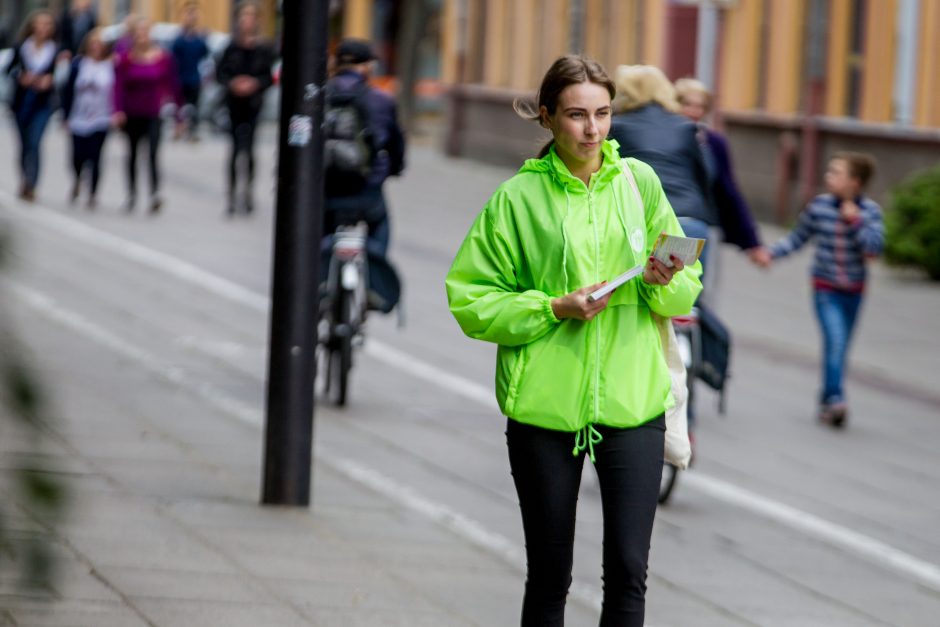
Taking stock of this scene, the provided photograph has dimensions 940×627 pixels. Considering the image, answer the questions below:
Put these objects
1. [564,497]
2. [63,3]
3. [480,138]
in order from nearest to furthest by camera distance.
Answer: [564,497] → [480,138] → [63,3]

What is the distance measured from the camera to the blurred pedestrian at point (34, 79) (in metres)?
19.4

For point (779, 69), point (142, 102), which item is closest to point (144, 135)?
point (142, 102)

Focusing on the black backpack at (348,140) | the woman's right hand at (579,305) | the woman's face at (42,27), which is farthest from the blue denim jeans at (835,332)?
the woman's face at (42,27)

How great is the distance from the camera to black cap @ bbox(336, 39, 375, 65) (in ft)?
32.8

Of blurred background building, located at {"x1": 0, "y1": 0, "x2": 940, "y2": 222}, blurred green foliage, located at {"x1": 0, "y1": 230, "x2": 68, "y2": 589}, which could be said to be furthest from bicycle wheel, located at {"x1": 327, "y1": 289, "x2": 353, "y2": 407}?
blurred green foliage, located at {"x1": 0, "y1": 230, "x2": 68, "y2": 589}

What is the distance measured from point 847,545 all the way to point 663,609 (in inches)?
62.3

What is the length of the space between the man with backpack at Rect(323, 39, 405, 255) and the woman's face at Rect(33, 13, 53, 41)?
10061 millimetres

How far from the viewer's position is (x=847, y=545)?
300 inches

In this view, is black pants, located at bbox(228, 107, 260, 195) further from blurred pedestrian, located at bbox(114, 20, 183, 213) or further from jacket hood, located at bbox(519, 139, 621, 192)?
Answer: jacket hood, located at bbox(519, 139, 621, 192)

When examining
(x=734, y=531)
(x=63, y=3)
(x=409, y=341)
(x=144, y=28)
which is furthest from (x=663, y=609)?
(x=63, y=3)

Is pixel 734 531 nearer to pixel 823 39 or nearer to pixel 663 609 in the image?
pixel 663 609

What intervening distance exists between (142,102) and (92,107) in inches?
19.9

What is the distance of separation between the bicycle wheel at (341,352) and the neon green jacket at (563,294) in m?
5.50

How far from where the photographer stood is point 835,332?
10797mm
